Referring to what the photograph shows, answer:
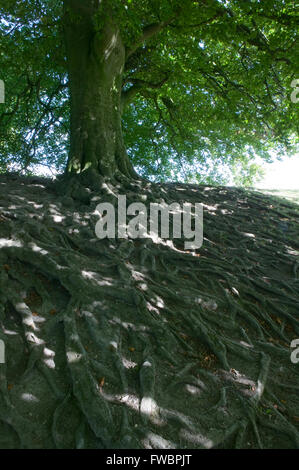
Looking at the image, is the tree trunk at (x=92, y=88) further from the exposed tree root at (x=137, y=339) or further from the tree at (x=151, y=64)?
the exposed tree root at (x=137, y=339)

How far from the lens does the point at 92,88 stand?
800cm

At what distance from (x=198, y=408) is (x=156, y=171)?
57.5ft

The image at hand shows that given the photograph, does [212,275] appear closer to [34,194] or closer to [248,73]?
[34,194]

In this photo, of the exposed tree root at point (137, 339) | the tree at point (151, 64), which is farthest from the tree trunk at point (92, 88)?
the exposed tree root at point (137, 339)

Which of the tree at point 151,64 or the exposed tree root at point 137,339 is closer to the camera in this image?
the exposed tree root at point 137,339

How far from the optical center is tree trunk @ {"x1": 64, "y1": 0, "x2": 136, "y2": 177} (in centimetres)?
775

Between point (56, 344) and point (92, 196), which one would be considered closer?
point (56, 344)

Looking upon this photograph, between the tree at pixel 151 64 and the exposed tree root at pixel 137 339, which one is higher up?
the tree at pixel 151 64

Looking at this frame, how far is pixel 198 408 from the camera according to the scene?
10.7 ft

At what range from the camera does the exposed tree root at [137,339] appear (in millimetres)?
2945

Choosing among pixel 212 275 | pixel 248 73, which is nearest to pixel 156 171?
pixel 248 73

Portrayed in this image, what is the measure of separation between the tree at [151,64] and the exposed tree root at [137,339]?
2883 millimetres

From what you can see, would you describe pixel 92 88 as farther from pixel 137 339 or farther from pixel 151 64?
pixel 137 339

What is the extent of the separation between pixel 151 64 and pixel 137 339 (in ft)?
29.9
